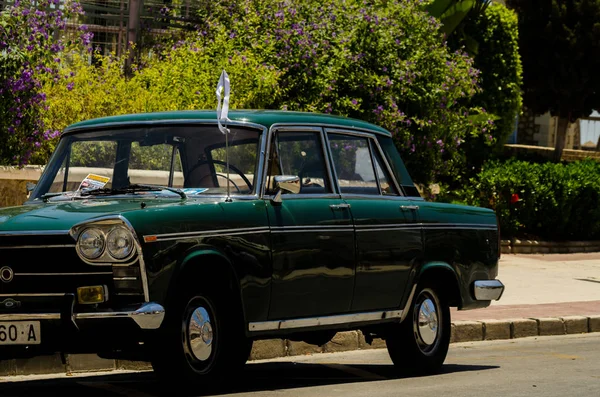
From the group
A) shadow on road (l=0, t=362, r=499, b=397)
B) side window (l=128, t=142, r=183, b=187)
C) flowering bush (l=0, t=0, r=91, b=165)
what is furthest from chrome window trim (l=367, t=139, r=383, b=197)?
flowering bush (l=0, t=0, r=91, b=165)

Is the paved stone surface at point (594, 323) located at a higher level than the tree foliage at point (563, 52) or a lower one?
lower

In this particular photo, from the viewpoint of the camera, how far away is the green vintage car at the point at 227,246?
23.4 feet

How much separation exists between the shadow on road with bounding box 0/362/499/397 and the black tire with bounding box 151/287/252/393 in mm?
98

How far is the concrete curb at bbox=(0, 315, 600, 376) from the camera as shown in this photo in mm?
9484

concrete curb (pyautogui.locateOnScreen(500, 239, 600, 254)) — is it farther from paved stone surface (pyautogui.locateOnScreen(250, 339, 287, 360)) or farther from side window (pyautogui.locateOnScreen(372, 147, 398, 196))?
side window (pyautogui.locateOnScreen(372, 147, 398, 196))

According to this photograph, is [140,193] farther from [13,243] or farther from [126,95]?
[126,95]

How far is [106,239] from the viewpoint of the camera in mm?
7109

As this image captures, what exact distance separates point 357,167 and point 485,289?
5.41ft

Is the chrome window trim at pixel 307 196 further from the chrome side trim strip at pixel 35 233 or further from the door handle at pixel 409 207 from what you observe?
the chrome side trim strip at pixel 35 233

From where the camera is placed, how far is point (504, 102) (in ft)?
93.1

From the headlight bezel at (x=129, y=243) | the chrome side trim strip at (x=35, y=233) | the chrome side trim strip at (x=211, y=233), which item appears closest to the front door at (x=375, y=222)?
the chrome side trim strip at (x=211, y=233)

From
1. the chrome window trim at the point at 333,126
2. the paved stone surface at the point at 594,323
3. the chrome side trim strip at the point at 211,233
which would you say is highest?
the chrome window trim at the point at 333,126

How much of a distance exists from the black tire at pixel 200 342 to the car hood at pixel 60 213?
65cm

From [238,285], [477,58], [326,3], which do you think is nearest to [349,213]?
[238,285]
